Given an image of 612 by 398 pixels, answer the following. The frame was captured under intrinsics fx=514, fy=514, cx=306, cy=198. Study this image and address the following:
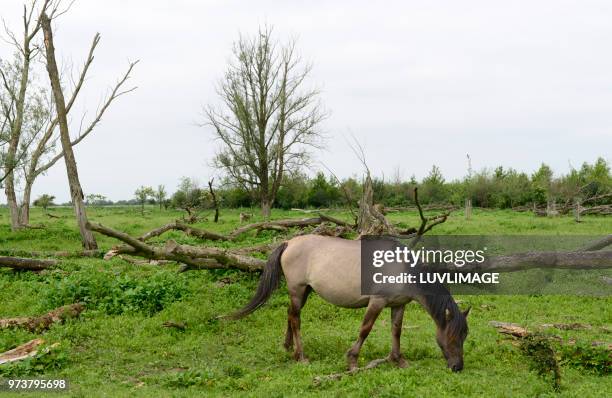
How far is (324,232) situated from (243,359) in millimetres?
7598

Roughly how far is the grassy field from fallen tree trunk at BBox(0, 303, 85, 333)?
0.24 m

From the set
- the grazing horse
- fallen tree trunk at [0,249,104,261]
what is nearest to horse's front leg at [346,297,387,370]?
the grazing horse

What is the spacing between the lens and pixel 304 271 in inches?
327

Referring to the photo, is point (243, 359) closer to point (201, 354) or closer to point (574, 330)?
point (201, 354)

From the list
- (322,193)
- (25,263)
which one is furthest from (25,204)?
(322,193)

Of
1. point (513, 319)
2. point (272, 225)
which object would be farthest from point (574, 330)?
point (272, 225)

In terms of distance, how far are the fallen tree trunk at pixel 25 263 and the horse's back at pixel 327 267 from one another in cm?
Result: 888

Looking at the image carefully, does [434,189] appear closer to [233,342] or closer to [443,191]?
[443,191]

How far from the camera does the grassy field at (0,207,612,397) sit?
677 cm

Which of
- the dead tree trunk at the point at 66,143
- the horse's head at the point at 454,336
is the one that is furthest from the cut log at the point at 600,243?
the dead tree trunk at the point at 66,143

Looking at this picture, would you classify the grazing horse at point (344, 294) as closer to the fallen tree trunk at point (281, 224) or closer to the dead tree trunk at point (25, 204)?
the fallen tree trunk at point (281, 224)

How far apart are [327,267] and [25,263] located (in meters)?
9.96

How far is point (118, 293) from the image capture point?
1114 cm

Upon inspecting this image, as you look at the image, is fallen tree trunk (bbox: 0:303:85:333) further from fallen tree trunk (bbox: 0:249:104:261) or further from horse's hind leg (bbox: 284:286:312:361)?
fallen tree trunk (bbox: 0:249:104:261)
